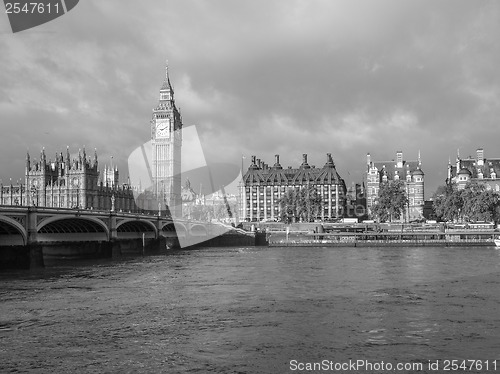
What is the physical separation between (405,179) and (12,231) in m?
135

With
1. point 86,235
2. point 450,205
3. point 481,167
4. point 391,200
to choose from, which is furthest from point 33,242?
point 481,167

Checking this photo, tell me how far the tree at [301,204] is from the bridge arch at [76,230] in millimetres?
91096

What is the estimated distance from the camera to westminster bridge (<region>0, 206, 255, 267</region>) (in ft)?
208

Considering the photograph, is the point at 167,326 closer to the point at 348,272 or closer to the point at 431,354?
the point at 431,354

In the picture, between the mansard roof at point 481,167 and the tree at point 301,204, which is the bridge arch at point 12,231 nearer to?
the tree at point 301,204

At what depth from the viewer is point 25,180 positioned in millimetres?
150250

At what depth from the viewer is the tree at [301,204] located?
173750mm

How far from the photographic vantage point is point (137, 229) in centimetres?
11200

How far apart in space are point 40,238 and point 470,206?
91.9m

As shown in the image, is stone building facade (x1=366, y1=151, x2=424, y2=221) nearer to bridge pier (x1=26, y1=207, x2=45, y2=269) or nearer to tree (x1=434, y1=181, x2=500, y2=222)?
tree (x1=434, y1=181, x2=500, y2=222)

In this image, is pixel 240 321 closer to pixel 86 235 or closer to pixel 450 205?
pixel 86 235

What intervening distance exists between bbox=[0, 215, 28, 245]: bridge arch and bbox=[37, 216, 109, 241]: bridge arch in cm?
1267

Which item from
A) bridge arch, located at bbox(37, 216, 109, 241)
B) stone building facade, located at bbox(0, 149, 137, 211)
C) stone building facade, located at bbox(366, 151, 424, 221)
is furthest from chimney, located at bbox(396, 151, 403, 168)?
bridge arch, located at bbox(37, 216, 109, 241)

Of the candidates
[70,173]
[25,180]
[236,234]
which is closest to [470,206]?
[236,234]
